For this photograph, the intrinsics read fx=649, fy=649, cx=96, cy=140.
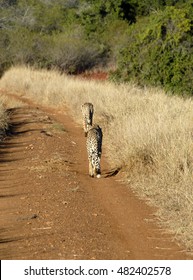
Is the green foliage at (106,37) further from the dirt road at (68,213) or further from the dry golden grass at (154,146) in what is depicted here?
the dirt road at (68,213)

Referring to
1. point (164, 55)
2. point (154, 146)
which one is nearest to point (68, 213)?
point (154, 146)

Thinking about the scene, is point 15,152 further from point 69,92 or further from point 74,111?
point 69,92

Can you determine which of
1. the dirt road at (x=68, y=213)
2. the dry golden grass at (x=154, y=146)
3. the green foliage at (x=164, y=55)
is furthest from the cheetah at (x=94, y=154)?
the green foliage at (x=164, y=55)

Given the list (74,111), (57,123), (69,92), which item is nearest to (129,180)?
(57,123)

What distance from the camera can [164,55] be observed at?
83.0 feet

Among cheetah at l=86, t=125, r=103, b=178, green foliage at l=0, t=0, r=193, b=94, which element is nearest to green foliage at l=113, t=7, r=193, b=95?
green foliage at l=0, t=0, r=193, b=94

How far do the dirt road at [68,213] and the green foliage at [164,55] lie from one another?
10.9m

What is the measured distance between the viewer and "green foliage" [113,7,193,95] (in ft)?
80.3

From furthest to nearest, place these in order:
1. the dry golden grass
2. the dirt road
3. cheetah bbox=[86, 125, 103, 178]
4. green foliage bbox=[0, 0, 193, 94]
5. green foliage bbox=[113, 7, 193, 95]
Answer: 1. green foliage bbox=[0, 0, 193, 94]
2. green foliage bbox=[113, 7, 193, 95]
3. cheetah bbox=[86, 125, 103, 178]
4. the dry golden grass
5. the dirt road

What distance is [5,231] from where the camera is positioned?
803 centimetres

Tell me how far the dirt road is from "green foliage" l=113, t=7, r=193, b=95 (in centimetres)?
1086

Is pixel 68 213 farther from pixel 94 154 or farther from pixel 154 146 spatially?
pixel 154 146

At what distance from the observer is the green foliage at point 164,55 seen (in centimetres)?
2447

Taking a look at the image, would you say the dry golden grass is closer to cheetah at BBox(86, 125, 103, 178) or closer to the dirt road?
the dirt road
